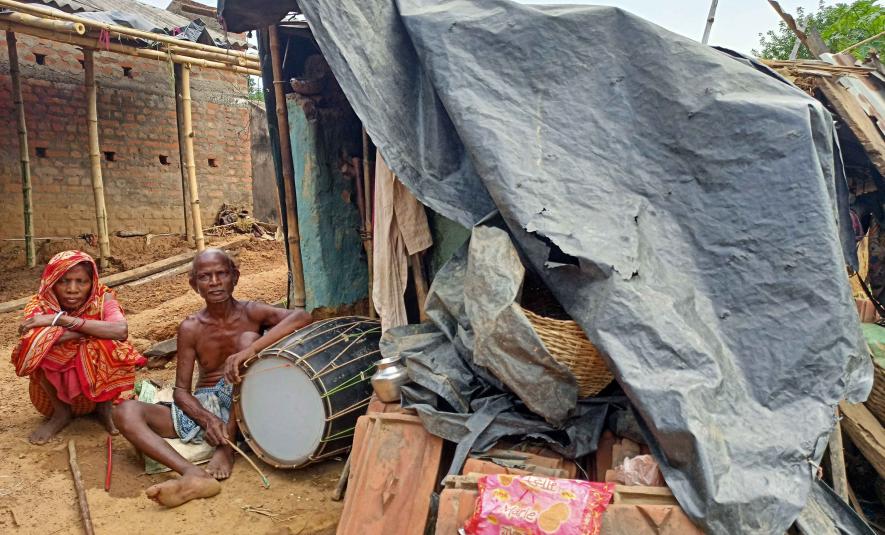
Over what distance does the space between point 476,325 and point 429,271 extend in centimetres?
157

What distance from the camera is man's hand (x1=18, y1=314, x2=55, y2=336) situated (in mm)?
3512

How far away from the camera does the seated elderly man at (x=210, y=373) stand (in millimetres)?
A: 3375

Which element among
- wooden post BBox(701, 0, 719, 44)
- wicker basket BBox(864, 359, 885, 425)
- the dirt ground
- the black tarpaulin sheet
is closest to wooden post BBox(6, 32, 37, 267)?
the dirt ground

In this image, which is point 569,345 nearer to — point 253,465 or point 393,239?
point 393,239

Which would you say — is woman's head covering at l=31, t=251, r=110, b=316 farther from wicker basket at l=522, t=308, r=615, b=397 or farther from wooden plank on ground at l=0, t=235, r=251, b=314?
wooden plank on ground at l=0, t=235, r=251, b=314

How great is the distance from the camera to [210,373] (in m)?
3.85

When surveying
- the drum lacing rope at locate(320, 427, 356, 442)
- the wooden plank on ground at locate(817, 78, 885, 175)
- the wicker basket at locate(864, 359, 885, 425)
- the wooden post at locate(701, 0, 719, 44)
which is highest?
the wooden post at locate(701, 0, 719, 44)

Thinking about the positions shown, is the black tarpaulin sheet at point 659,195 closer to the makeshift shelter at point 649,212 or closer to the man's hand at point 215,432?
the makeshift shelter at point 649,212

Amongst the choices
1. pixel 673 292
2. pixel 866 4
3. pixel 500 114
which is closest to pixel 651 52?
pixel 500 114

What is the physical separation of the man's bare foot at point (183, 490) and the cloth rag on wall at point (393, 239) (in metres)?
1.19

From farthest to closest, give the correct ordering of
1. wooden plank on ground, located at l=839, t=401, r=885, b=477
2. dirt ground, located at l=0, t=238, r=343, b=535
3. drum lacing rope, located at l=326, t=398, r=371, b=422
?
drum lacing rope, located at l=326, t=398, r=371, b=422 → dirt ground, located at l=0, t=238, r=343, b=535 → wooden plank on ground, located at l=839, t=401, r=885, b=477

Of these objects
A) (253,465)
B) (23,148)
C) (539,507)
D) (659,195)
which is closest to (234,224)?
(23,148)

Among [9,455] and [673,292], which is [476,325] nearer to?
[673,292]

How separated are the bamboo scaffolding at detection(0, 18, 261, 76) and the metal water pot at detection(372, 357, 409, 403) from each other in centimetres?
568
